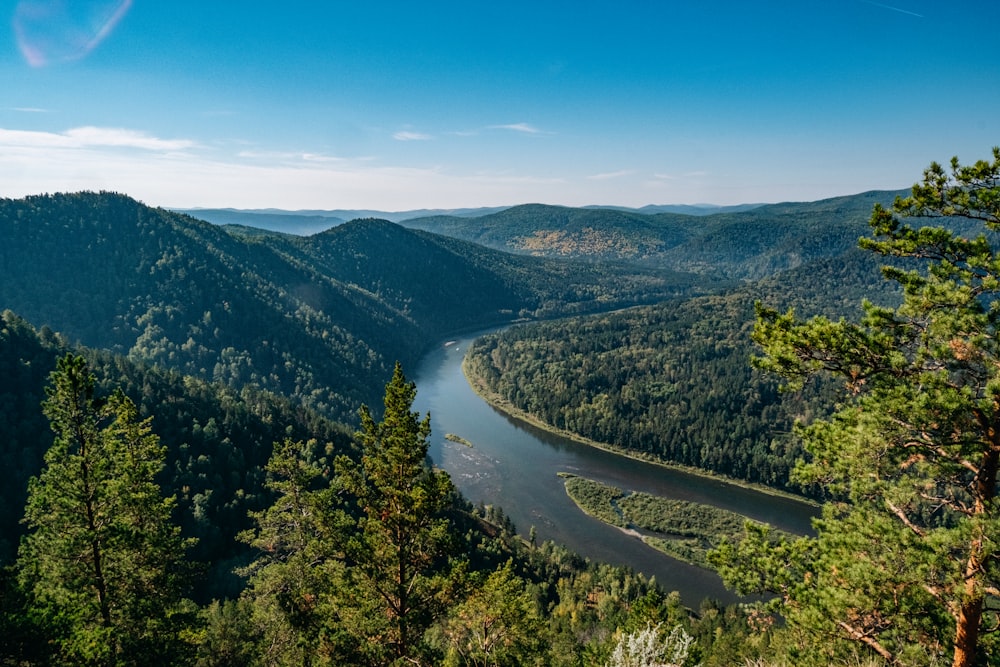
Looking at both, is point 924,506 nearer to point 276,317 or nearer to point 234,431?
point 234,431

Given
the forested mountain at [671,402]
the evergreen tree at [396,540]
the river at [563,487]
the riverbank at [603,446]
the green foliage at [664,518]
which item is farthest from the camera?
the forested mountain at [671,402]

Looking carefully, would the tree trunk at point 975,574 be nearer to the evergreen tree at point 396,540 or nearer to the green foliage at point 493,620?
the green foliage at point 493,620

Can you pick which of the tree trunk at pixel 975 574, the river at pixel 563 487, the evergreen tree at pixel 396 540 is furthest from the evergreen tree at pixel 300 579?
the river at pixel 563 487

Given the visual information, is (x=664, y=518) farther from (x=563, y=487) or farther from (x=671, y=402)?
(x=671, y=402)

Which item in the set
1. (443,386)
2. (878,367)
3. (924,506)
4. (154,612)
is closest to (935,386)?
(878,367)

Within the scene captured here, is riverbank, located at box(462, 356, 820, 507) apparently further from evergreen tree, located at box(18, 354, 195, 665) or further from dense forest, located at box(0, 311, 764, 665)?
evergreen tree, located at box(18, 354, 195, 665)

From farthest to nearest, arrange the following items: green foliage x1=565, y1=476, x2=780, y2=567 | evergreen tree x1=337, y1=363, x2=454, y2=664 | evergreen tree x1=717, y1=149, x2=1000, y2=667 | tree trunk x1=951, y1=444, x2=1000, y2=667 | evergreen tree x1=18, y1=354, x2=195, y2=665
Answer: green foliage x1=565, y1=476, x2=780, y2=567
evergreen tree x1=337, y1=363, x2=454, y2=664
evergreen tree x1=18, y1=354, x2=195, y2=665
evergreen tree x1=717, y1=149, x2=1000, y2=667
tree trunk x1=951, y1=444, x2=1000, y2=667

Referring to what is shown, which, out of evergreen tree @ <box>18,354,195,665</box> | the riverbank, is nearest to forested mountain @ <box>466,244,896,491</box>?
the riverbank
